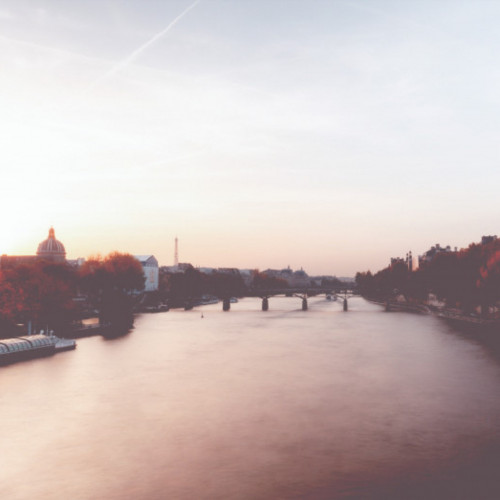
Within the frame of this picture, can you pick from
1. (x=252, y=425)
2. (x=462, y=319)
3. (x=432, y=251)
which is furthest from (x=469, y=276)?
(x=432, y=251)

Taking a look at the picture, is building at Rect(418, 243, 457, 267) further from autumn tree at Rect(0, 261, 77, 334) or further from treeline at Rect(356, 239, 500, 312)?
autumn tree at Rect(0, 261, 77, 334)

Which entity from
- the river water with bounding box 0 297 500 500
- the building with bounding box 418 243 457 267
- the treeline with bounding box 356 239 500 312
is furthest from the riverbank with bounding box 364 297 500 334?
the building with bounding box 418 243 457 267

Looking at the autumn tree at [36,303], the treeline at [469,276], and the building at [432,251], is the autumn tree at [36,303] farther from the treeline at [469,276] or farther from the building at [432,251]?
the building at [432,251]

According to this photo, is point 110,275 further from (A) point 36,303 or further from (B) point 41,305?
(A) point 36,303

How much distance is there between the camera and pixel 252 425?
35000 millimetres

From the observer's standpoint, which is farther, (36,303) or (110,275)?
(110,275)

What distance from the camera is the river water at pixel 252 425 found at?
25922 millimetres

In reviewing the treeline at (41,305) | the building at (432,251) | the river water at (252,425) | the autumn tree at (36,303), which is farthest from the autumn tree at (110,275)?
the building at (432,251)

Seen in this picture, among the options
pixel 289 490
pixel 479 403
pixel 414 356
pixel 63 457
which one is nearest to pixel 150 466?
pixel 63 457

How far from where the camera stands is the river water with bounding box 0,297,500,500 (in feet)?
85.0

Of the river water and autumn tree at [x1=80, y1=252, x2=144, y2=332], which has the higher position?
autumn tree at [x1=80, y1=252, x2=144, y2=332]

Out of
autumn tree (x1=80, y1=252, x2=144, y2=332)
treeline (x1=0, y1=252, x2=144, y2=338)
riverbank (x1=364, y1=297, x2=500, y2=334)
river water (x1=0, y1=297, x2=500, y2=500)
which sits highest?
autumn tree (x1=80, y1=252, x2=144, y2=332)

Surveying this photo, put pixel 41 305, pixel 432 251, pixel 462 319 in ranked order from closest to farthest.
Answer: pixel 41 305
pixel 462 319
pixel 432 251

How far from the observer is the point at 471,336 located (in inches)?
3155
